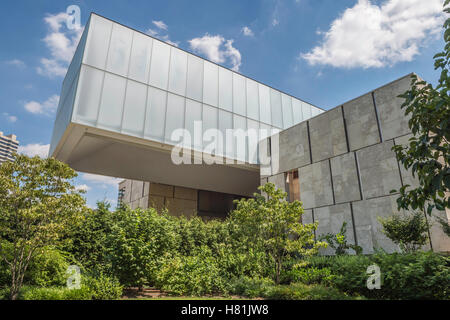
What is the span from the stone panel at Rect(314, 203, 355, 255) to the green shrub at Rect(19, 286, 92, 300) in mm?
11364

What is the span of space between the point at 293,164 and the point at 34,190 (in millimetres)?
13854

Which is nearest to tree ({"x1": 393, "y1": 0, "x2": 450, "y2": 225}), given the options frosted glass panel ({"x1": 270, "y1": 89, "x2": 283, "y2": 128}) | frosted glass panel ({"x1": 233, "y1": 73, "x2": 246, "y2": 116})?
frosted glass panel ({"x1": 233, "y1": 73, "x2": 246, "y2": 116})

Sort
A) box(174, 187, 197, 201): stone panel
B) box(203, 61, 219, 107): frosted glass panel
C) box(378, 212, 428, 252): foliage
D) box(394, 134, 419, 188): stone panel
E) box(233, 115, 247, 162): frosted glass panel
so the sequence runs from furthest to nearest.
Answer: box(174, 187, 197, 201): stone panel < box(233, 115, 247, 162): frosted glass panel < box(203, 61, 219, 107): frosted glass panel < box(394, 134, 419, 188): stone panel < box(378, 212, 428, 252): foliage

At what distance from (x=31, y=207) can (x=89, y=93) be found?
26.3ft

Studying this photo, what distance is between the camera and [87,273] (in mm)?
8781

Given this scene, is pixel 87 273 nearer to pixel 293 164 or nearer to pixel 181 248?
pixel 181 248

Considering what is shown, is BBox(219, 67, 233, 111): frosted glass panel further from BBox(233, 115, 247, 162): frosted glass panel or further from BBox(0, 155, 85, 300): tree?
BBox(0, 155, 85, 300): tree

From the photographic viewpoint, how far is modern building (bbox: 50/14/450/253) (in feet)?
44.2

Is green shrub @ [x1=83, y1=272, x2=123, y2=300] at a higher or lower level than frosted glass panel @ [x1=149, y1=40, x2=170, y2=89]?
lower

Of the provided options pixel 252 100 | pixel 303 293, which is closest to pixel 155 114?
pixel 252 100

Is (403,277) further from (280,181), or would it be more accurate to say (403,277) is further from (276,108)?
(276,108)

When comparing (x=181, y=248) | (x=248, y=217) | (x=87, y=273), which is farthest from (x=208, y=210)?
(x=87, y=273)

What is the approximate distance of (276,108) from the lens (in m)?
21.8
